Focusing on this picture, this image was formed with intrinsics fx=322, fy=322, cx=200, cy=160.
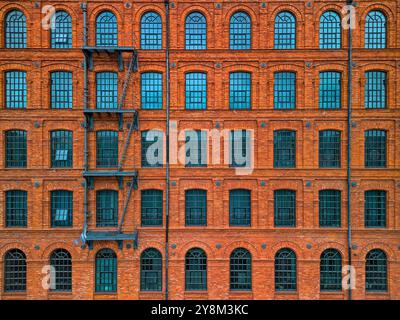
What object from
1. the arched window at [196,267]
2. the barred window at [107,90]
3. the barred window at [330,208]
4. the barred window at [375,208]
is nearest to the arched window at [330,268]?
the barred window at [330,208]

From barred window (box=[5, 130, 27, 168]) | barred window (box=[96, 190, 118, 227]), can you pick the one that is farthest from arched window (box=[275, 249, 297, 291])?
barred window (box=[5, 130, 27, 168])

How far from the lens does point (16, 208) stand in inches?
666

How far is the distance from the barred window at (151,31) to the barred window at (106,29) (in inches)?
56.4

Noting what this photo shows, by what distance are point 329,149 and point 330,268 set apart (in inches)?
245

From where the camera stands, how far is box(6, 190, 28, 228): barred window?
16891 millimetres

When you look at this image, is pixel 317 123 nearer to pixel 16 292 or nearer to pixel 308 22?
pixel 308 22

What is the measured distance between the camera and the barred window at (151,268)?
1681 cm

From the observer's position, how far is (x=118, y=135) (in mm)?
16906

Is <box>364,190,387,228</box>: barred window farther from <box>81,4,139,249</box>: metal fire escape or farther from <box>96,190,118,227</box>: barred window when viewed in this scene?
<box>96,190,118,227</box>: barred window

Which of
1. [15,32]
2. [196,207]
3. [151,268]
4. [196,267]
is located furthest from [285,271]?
[15,32]

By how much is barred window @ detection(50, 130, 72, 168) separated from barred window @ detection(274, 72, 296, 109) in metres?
11.1

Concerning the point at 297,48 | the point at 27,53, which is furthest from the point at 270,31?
the point at 27,53

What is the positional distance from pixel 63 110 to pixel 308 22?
13.7 m

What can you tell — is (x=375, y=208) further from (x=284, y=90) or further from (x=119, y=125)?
(x=119, y=125)
